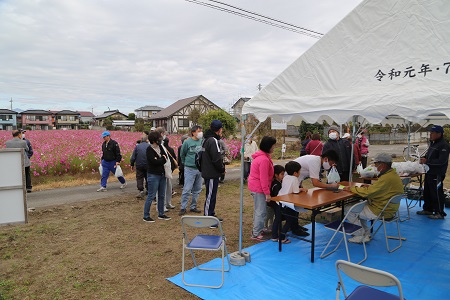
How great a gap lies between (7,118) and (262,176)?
246 feet

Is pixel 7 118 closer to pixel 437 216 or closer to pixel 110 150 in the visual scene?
pixel 110 150

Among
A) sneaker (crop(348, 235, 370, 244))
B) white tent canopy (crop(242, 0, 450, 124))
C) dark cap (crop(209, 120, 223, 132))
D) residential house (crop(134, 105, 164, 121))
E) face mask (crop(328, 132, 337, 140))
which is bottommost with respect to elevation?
sneaker (crop(348, 235, 370, 244))

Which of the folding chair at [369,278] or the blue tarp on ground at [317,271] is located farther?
the blue tarp on ground at [317,271]

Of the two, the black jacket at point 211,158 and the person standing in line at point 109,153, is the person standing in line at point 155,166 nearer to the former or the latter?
the black jacket at point 211,158

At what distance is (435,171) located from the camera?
5781 mm

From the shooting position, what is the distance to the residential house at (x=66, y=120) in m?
71.1

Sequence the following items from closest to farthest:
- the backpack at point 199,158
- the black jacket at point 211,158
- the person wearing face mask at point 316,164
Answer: the person wearing face mask at point 316,164
the black jacket at point 211,158
the backpack at point 199,158

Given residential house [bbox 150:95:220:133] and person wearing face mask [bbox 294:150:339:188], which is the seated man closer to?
person wearing face mask [bbox 294:150:339:188]

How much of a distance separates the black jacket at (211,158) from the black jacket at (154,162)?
0.77 metres

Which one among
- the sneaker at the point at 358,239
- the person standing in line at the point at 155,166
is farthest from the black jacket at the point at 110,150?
the sneaker at the point at 358,239

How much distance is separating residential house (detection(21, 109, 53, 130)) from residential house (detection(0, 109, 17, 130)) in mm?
2541

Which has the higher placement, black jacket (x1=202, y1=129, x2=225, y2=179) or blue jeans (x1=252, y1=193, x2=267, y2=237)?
black jacket (x1=202, y1=129, x2=225, y2=179)

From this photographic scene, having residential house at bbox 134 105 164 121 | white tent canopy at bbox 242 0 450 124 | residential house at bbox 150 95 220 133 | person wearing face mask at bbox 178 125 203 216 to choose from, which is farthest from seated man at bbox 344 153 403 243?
residential house at bbox 134 105 164 121

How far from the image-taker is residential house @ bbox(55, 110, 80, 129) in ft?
233
